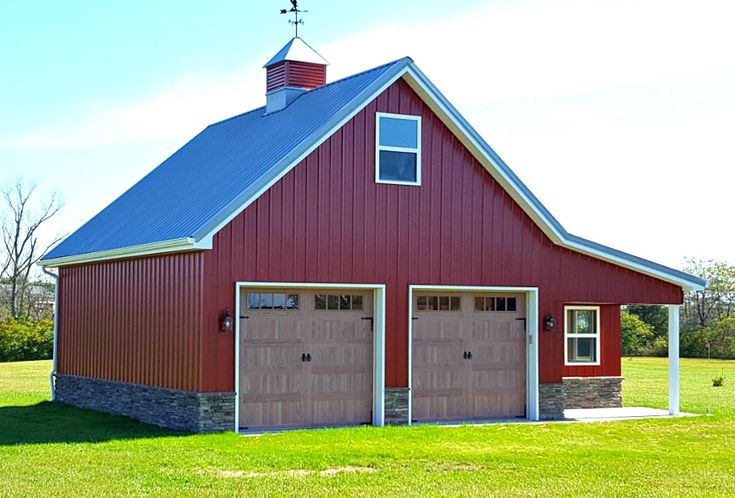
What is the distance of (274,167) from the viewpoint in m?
19.5

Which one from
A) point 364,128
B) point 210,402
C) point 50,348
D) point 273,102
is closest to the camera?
point 210,402

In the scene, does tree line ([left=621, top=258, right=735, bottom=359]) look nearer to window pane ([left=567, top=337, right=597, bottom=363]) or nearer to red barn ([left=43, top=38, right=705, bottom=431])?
window pane ([left=567, top=337, right=597, bottom=363])

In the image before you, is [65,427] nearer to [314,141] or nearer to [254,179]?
[254,179]

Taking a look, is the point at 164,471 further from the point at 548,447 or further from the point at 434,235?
the point at 434,235

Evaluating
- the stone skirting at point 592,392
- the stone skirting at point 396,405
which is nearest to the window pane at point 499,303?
the stone skirting at point 396,405

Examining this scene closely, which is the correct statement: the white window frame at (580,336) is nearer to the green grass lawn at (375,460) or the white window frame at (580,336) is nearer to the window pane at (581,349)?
the window pane at (581,349)

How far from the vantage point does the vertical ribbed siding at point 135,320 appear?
1952 cm

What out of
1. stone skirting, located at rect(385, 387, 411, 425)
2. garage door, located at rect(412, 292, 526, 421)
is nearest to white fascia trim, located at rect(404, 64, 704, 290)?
garage door, located at rect(412, 292, 526, 421)

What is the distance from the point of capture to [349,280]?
803 inches

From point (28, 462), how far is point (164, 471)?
2087 millimetres

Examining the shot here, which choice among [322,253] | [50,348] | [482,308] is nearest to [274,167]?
[322,253]

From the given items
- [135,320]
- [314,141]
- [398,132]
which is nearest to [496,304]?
[398,132]

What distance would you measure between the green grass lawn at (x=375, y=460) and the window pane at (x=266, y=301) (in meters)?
2.41

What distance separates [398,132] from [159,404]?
644 cm
